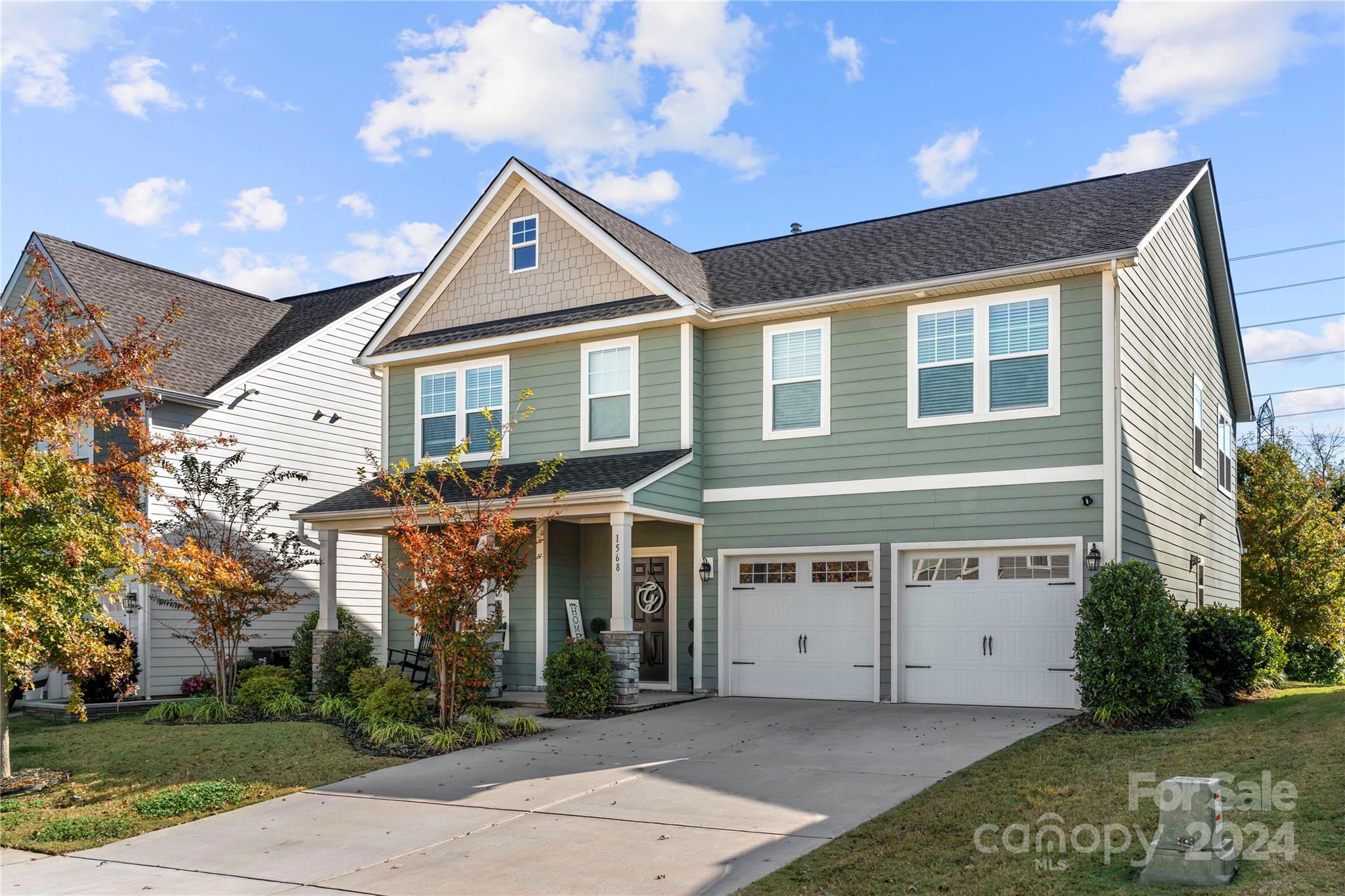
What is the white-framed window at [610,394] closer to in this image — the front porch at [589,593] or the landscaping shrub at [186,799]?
the front porch at [589,593]

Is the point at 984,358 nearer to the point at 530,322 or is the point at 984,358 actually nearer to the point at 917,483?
the point at 917,483

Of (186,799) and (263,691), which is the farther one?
(263,691)

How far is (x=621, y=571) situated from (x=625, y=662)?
4.05 feet

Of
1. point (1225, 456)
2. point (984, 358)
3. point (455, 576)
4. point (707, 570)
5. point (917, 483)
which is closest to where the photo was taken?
point (455, 576)

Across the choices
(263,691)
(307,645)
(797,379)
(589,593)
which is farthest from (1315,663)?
(263,691)

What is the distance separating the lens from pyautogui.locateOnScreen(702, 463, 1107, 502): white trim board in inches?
555

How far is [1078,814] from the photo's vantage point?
802 cm

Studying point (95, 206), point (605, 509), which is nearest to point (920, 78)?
point (605, 509)

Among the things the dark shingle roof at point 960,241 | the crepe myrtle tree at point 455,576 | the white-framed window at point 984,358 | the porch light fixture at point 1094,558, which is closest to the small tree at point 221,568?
the crepe myrtle tree at point 455,576

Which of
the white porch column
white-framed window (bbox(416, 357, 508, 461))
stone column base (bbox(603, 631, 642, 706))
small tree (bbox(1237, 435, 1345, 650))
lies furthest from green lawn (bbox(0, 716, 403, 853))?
small tree (bbox(1237, 435, 1345, 650))

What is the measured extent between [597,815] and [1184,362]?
1351cm

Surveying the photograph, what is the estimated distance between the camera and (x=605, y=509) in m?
15.2

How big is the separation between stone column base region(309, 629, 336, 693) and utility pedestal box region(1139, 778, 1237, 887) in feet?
43.6

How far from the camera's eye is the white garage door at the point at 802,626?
15648 millimetres
